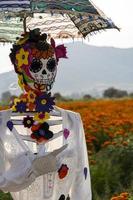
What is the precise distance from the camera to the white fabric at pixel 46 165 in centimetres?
458

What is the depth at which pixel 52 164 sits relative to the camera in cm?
457

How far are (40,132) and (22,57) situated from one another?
516 mm

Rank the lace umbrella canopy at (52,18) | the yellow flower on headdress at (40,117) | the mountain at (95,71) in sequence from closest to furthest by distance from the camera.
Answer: the lace umbrella canopy at (52,18) → the yellow flower on headdress at (40,117) → the mountain at (95,71)

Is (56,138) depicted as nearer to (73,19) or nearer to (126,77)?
(73,19)

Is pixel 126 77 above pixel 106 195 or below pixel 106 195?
below

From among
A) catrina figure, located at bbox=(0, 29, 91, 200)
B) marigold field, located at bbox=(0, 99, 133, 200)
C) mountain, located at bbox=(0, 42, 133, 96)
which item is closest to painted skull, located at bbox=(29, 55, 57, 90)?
catrina figure, located at bbox=(0, 29, 91, 200)

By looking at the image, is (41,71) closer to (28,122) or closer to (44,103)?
A: (44,103)

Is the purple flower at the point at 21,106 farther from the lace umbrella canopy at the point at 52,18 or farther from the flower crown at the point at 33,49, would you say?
the lace umbrella canopy at the point at 52,18

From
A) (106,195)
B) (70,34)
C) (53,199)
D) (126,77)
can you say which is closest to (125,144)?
(106,195)

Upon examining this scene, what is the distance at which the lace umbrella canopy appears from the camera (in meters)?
4.39

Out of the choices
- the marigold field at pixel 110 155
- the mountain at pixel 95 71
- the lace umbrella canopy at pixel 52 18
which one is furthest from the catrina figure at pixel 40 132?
the mountain at pixel 95 71

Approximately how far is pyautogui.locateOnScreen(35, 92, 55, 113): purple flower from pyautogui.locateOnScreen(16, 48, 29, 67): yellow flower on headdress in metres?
0.26

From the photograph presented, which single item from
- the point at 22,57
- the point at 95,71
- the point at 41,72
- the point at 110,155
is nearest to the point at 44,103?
the point at 41,72

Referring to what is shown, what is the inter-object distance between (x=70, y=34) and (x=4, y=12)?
3.69ft
